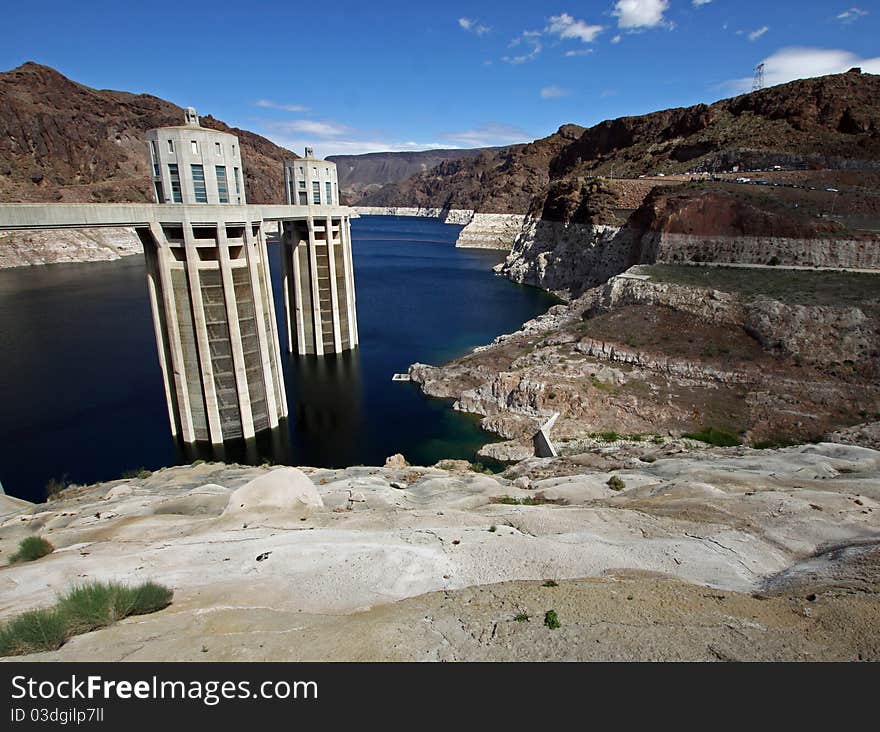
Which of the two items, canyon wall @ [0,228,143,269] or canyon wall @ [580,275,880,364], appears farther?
canyon wall @ [0,228,143,269]

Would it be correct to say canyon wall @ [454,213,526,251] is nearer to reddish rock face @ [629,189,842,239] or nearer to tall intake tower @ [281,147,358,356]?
reddish rock face @ [629,189,842,239]

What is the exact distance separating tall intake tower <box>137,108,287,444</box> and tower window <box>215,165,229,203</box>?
0.05 meters

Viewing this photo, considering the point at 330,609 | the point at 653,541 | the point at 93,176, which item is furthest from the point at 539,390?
the point at 93,176

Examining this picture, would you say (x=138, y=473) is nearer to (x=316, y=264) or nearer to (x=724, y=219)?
(x=316, y=264)

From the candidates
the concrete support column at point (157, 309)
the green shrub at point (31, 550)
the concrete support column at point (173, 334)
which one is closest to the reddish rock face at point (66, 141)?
the concrete support column at point (157, 309)

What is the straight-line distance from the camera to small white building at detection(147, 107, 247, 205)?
95.6 ft

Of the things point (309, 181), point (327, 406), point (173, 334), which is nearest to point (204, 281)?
point (173, 334)

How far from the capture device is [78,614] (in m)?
8.71

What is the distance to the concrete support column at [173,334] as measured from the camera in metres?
28.6

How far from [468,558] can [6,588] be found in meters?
9.12

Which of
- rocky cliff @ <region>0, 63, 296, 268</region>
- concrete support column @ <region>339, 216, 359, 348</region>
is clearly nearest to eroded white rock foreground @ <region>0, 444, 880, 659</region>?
concrete support column @ <region>339, 216, 359, 348</region>

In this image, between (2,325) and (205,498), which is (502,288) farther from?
(205,498)

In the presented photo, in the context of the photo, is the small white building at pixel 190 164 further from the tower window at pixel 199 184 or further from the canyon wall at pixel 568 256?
the canyon wall at pixel 568 256

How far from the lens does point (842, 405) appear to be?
2892cm
